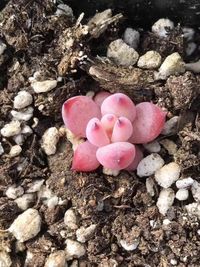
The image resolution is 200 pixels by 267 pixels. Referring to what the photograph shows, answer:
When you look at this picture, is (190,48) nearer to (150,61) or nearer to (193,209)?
(150,61)

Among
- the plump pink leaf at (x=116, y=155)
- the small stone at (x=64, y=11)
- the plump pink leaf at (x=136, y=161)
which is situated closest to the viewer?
the plump pink leaf at (x=116, y=155)

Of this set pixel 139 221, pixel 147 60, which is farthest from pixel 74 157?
pixel 147 60

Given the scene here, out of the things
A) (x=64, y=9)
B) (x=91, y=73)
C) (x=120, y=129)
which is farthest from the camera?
(x=64, y=9)

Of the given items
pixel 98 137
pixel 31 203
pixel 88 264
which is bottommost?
pixel 88 264

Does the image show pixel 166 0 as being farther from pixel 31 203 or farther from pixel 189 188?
pixel 31 203

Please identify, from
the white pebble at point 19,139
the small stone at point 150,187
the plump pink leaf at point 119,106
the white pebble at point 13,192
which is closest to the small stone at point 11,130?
the white pebble at point 19,139

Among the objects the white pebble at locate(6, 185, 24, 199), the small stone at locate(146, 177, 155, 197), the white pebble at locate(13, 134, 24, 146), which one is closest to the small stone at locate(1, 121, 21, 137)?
the white pebble at locate(13, 134, 24, 146)

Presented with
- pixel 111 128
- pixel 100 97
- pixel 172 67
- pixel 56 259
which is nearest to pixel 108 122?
pixel 111 128

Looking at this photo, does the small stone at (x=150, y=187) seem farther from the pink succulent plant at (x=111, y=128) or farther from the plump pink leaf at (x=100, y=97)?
the plump pink leaf at (x=100, y=97)
